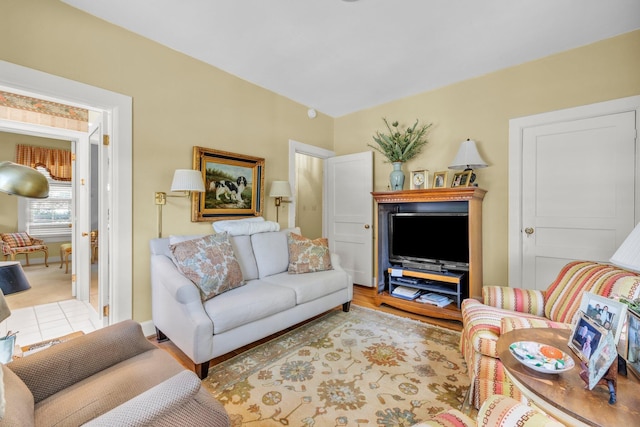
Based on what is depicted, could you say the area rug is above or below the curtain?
below

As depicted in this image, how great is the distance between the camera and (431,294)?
3252 millimetres

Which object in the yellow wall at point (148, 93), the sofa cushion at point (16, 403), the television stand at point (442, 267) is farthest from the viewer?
the television stand at point (442, 267)

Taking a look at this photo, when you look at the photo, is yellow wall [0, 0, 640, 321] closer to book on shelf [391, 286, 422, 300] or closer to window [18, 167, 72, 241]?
book on shelf [391, 286, 422, 300]

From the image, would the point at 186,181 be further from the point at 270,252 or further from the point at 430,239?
the point at 430,239

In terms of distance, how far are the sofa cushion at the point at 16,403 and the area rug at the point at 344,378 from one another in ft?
3.10

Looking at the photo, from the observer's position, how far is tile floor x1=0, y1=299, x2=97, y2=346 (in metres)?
2.66

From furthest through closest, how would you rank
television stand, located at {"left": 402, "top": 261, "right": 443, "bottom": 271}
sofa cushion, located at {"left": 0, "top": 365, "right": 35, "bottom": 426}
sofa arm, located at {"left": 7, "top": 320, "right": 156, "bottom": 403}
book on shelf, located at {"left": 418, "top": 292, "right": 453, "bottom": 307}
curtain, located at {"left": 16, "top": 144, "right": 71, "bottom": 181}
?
curtain, located at {"left": 16, "top": 144, "right": 71, "bottom": 181} → television stand, located at {"left": 402, "top": 261, "right": 443, "bottom": 271} → book on shelf, located at {"left": 418, "top": 292, "right": 453, "bottom": 307} → sofa arm, located at {"left": 7, "top": 320, "right": 156, "bottom": 403} → sofa cushion, located at {"left": 0, "top": 365, "right": 35, "bottom": 426}

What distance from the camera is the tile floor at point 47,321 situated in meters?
2.66

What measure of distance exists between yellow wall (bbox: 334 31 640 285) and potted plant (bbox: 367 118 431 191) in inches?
4.4

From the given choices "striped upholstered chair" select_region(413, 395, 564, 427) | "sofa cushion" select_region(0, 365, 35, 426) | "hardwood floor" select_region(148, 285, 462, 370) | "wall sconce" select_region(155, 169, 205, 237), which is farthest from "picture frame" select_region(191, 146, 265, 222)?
"striped upholstered chair" select_region(413, 395, 564, 427)

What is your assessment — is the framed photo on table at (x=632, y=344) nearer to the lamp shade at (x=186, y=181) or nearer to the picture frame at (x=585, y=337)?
the picture frame at (x=585, y=337)

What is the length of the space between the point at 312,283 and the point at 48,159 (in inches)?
252

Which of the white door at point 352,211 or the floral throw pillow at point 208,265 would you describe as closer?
the floral throw pillow at point 208,265

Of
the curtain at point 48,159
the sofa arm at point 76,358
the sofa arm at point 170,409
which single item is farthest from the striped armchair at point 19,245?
the sofa arm at point 170,409
